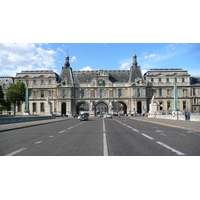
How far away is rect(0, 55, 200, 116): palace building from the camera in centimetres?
8738

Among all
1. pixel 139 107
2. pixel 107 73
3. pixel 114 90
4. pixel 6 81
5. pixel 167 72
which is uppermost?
pixel 107 73

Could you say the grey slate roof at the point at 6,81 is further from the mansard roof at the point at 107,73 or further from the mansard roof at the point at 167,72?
the mansard roof at the point at 167,72

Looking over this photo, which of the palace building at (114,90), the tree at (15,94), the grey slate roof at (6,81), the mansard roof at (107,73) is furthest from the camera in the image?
the grey slate roof at (6,81)

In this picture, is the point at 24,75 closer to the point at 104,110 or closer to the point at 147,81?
the point at 147,81

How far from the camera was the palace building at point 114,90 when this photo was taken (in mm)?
87375

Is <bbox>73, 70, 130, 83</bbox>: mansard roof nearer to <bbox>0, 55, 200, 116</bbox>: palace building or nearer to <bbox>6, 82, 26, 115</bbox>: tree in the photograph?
<bbox>0, 55, 200, 116</bbox>: palace building

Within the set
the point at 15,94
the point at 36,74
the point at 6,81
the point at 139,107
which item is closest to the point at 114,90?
the point at 139,107

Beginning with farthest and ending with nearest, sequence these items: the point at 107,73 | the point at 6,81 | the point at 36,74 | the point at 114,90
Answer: the point at 6,81 → the point at 107,73 → the point at 36,74 → the point at 114,90

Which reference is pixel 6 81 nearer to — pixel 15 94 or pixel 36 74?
pixel 36 74

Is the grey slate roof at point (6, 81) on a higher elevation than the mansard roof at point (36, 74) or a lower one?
lower

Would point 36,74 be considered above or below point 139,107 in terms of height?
above

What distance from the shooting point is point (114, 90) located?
88.9 m

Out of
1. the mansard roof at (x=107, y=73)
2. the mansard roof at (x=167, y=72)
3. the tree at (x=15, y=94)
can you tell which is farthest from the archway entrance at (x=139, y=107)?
the tree at (x=15, y=94)

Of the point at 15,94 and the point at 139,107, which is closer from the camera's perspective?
the point at 15,94
